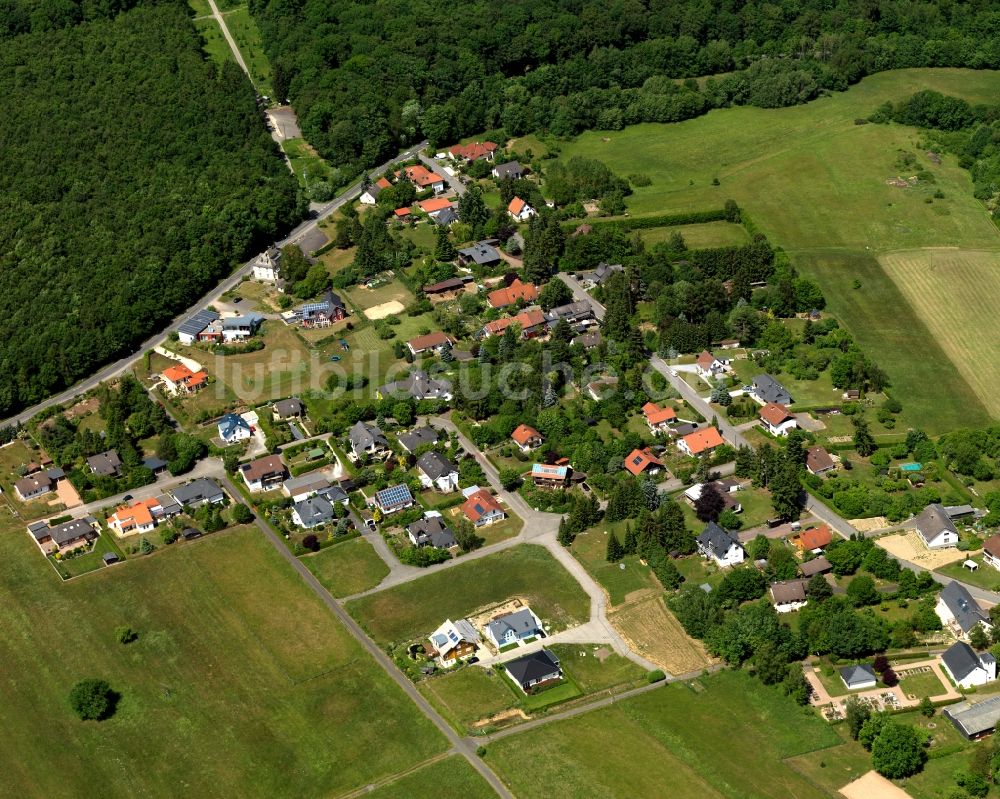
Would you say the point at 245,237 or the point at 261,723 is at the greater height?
the point at 245,237

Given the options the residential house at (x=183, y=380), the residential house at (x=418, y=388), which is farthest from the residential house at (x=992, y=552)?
the residential house at (x=183, y=380)

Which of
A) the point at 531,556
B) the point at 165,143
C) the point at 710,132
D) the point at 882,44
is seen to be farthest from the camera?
the point at 882,44

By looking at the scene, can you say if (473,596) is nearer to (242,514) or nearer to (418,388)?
(242,514)

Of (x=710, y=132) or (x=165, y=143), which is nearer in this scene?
(x=165, y=143)

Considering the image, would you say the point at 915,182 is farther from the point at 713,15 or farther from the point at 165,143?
the point at 165,143

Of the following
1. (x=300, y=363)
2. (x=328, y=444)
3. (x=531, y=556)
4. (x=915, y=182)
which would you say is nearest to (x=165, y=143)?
(x=300, y=363)

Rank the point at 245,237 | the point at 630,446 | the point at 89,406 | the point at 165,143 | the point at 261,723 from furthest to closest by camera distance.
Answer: the point at 165,143
the point at 245,237
the point at 89,406
the point at 630,446
the point at 261,723
